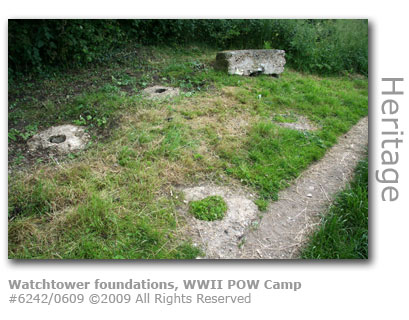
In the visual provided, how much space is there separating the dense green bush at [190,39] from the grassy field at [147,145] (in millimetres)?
281

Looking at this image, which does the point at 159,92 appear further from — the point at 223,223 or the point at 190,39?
the point at 223,223

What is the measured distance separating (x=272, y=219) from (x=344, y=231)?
24.6 inches

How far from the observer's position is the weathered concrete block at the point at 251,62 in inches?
231

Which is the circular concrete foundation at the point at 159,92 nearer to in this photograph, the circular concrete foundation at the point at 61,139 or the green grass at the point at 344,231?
the circular concrete foundation at the point at 61,139

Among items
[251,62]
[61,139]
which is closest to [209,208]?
[61,139]

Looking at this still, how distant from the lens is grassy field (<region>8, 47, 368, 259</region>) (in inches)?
101

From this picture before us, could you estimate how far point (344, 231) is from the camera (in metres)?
2.74

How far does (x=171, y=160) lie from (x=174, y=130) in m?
0.65

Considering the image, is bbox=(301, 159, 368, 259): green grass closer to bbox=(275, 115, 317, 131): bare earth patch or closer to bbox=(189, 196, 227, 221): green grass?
bbox=(189, 196, 227, 221): green grass

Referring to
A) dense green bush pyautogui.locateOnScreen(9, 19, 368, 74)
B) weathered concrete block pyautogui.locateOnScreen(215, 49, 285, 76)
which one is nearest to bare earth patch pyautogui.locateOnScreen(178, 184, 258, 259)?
dense green bush pyautogui.locateOnScreen(9, 19, 368, 74)

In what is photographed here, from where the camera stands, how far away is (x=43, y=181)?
9.73ft
